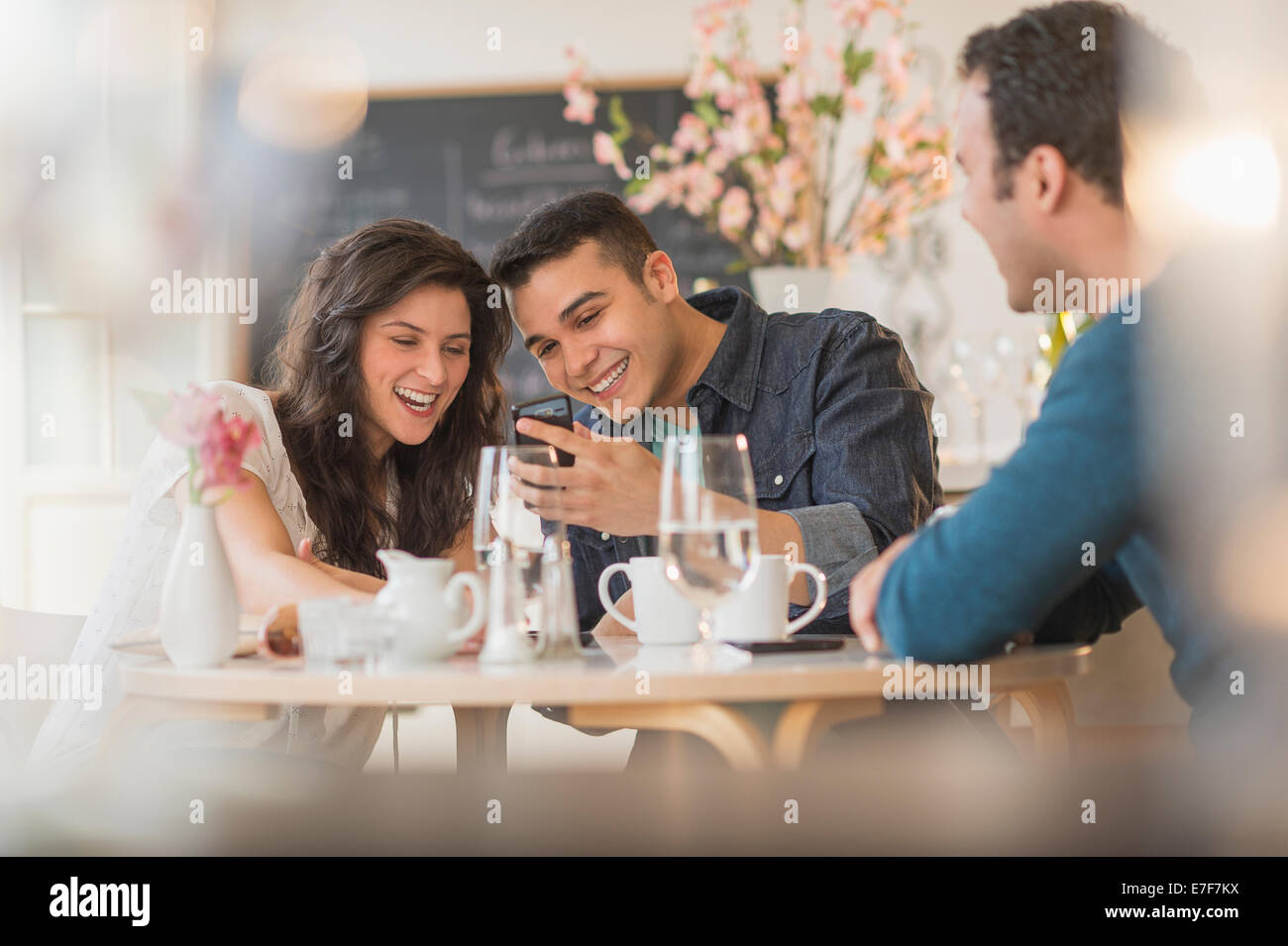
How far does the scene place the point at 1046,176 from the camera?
110cm

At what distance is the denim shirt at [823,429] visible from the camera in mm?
1631

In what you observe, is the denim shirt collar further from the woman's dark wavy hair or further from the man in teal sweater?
the man in teal sweater

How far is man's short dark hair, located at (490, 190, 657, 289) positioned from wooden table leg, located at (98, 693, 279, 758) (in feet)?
2.92

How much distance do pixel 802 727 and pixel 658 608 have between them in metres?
0.28

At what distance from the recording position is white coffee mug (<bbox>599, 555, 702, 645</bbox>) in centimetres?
126

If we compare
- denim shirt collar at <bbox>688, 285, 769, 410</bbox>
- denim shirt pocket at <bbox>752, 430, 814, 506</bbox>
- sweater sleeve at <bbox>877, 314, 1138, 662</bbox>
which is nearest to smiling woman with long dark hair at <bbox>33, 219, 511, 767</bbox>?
denim shirt collar at <bbox>688, 285, 769, 410</bbox>

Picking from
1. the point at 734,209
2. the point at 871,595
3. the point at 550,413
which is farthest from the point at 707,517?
the point at 734,209

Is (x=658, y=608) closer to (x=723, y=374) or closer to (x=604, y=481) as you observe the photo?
(x=604, y=481)

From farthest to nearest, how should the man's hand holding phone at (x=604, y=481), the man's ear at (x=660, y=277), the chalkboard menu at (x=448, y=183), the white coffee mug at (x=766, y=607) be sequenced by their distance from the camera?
the chalkboard menu at (x=448, y=183), the man's ear at (x=660, y=277), the man's hand holding phone at (x=604, y=481), the white coffee mug at (x=766, y=607)

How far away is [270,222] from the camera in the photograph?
157 inches

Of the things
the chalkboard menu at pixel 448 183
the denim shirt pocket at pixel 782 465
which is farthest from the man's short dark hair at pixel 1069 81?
the chalkboard menu at pixel 448 183

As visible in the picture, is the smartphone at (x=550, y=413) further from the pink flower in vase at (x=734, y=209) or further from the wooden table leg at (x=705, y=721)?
the pink flower in vase at (x=734, y=209)

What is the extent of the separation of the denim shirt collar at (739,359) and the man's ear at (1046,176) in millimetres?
793

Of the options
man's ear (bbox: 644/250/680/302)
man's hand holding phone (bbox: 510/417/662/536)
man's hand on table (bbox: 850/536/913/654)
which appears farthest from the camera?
man's ear (bbox: 644/250/680/302)
